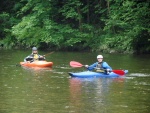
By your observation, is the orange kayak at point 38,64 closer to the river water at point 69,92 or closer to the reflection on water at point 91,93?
the river water at point 69,92

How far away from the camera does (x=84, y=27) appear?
1543 inches

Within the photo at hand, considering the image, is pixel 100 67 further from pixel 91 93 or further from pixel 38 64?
pixel 38 64

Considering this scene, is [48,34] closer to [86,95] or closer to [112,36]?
[112,36]

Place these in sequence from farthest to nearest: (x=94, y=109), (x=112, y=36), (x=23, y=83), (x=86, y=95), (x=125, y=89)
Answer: (x=112, y=36) < (x=23, y=83) < (x=125, y=89) < (x=86, y=95) < (x=94, y=109)

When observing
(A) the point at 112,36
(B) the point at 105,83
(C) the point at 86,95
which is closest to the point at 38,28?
(A) the point at 112,36

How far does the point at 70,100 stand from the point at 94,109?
1531 millimetres

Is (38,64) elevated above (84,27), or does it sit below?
below

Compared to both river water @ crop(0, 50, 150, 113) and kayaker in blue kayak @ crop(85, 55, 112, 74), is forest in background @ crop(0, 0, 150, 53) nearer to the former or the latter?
river water @ crop(0, 50, 150, 113)

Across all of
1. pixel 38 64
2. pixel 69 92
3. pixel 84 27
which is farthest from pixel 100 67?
pixel 84 27

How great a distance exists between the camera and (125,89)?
15805 mm

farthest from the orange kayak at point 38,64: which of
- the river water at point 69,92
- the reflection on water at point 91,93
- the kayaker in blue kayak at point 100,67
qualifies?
the reflection on water at point 91,93

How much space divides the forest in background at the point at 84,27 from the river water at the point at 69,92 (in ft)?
39.1

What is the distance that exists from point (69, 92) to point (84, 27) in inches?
964

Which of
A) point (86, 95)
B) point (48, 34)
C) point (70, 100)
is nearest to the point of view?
point (70, 100)
